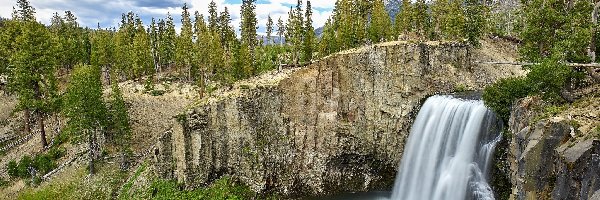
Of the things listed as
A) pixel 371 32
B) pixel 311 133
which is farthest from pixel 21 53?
pixel 371 32

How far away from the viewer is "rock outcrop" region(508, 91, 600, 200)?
14.1 meters

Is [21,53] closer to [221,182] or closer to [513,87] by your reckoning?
[221,182]

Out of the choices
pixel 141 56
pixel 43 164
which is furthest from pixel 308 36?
pixel 43 164

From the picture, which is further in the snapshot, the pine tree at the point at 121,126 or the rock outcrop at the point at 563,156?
the pine tree at the point at 121,126

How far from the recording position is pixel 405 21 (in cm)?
6072

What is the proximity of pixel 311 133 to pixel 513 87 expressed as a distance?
53.3 ft

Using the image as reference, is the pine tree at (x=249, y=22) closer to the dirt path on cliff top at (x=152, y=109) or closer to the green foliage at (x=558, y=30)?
the dirt path on cliff top at (x=152, y=109)

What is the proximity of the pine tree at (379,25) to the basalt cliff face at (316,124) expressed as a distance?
1614cm

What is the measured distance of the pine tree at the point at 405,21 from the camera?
60.6 meters

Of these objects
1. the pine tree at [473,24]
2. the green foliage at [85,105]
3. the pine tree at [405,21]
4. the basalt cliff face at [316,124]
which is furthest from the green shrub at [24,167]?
the pine tree at [405,21]

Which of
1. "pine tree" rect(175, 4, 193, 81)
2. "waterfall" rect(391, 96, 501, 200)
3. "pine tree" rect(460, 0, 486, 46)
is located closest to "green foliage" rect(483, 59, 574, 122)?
"waterfall" rect(391, 96, 501, 200)

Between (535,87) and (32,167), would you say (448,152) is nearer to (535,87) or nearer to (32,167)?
(535,87)

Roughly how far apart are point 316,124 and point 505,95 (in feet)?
50.3

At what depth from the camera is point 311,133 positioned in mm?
37844
